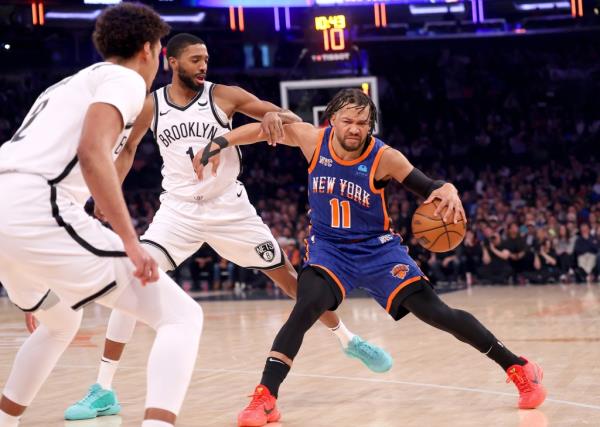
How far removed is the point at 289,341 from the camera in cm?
496

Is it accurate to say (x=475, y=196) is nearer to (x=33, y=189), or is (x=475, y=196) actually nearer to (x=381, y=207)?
(x=381, y=207)

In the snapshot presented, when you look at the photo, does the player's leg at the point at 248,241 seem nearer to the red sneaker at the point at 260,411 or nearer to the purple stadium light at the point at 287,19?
the red sneaker at the point at 260,411

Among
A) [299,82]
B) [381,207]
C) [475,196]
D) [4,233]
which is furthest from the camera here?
[475,196]

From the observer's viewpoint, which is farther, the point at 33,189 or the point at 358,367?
the point at 358,367

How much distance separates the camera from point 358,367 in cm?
669

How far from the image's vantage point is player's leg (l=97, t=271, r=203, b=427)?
333 cm

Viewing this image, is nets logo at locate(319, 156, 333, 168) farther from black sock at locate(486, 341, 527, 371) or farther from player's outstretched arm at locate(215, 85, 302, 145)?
black sock at locate(486, 341, 527, 371)

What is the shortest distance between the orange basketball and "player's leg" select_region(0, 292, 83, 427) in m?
1.92

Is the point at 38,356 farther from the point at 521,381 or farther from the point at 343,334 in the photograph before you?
the point at 521,381

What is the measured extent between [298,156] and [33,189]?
810 inches

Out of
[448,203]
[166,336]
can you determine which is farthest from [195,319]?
[448,203]

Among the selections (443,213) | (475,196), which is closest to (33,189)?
(443,213)

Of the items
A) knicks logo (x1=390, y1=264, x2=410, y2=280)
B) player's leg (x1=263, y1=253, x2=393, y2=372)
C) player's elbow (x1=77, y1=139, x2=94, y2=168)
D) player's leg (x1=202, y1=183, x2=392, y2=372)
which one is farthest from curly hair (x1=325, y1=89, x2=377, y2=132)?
player's elbow (x1=77, y1=139, x2=94, y2=168)

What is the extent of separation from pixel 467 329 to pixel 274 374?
1090 mm
